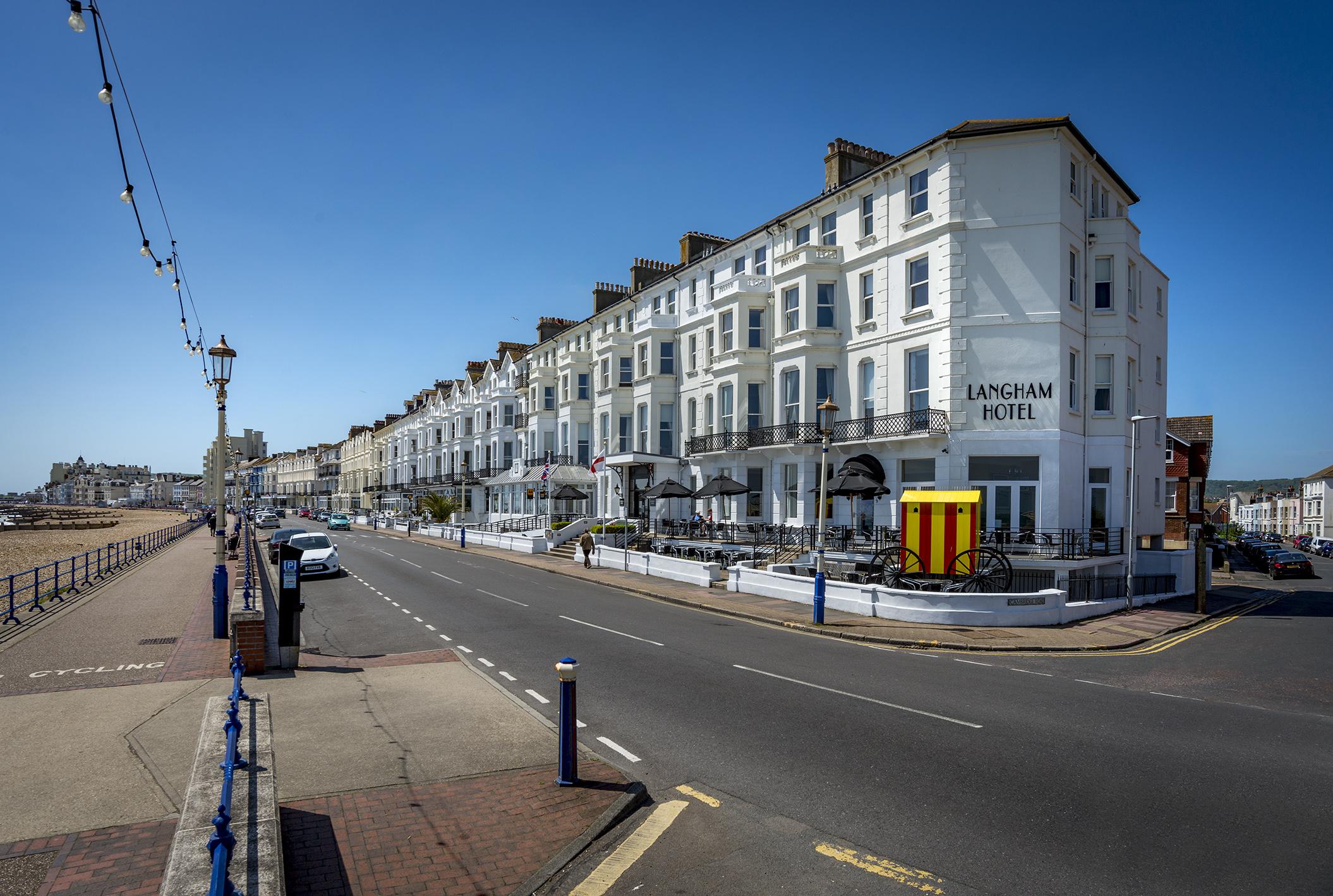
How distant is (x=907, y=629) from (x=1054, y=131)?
16647mm

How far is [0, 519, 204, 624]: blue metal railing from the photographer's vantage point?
53.9 feet

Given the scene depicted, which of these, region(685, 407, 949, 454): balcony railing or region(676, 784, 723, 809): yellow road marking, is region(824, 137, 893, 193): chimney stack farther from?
region(676, 784, 723, 809): yellow road marking

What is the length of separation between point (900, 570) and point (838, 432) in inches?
337

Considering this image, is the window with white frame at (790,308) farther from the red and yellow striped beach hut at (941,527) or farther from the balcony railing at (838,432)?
the red and yellow striped beach hut at (941,527)

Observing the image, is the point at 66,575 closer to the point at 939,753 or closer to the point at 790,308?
the point at 939,753

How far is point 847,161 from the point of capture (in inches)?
1137

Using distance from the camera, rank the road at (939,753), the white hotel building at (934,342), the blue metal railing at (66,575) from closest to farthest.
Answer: the road at (939,753) < the blue metal railing at (66,575) < the white hotel building at (934,342)

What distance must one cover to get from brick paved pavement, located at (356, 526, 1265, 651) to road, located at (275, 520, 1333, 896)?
0.83 m

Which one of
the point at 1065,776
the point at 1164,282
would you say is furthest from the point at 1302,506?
the point at 1065,776

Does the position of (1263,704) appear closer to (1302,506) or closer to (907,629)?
(907,629)

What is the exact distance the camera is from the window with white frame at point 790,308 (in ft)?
97.3

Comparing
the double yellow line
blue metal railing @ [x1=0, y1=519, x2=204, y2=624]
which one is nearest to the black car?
blue metal railing @ [x1=0, y1=519, x2=204, y2=624]

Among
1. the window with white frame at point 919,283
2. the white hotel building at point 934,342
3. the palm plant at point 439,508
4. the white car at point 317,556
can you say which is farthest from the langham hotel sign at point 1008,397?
the palm plant at point 439,508

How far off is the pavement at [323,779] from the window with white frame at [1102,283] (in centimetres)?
2334
